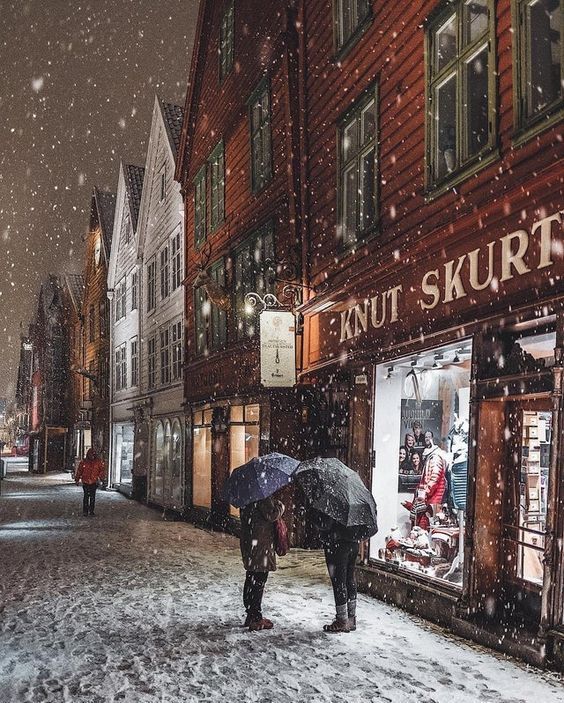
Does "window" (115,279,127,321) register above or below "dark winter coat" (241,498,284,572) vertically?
above

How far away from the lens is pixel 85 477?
65.2 ft

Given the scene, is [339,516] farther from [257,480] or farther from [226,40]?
[226,40]

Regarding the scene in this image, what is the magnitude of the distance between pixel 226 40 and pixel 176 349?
9.55m

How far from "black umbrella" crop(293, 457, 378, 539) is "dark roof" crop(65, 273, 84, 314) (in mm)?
39755

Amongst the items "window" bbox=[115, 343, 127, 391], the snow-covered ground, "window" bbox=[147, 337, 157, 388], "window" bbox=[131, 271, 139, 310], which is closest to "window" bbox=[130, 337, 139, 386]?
"window" bbox=[131, 271, 139, 310]

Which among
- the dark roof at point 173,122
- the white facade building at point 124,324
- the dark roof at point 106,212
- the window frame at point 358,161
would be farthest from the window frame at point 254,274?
the dark roof at point 106,212

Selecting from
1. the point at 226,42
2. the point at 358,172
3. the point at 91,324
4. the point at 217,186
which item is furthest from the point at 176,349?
the point at 91,324

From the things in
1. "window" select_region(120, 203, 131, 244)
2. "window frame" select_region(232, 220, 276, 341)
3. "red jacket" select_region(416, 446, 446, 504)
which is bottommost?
"red jacket" select_region(416, 446, 446, 504)

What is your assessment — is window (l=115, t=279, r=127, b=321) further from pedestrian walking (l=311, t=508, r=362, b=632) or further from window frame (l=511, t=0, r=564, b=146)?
window frame (l=511, t=0, r=564, b=146)

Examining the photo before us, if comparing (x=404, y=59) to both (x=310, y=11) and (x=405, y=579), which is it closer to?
(x=310, y=11)

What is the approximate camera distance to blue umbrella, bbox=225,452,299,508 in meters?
7.78

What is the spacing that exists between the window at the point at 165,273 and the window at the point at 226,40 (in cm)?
753

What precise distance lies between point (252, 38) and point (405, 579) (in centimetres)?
1277

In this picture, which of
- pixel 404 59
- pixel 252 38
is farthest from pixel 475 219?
pixel 252 38
